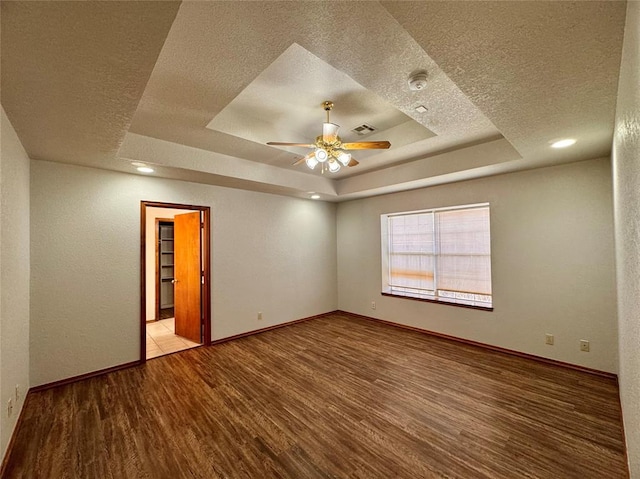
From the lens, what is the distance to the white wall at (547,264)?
2.99 meters

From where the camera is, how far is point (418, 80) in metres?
1.87

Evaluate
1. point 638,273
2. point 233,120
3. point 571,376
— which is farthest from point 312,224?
point 638,273

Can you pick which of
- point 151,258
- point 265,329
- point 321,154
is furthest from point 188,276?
point 321,154

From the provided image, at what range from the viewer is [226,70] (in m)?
1.88

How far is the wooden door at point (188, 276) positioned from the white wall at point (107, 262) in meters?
0.30

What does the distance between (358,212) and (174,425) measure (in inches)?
173

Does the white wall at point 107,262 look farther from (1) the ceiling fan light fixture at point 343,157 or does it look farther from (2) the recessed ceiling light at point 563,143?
(2) the recessed ceiling light at point 563,143

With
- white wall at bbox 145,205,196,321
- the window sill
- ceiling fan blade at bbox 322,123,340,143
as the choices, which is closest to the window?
the window sill

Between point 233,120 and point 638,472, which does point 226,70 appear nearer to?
point 233,120

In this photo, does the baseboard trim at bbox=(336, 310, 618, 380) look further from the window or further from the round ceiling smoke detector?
the round ceiling smoke detector

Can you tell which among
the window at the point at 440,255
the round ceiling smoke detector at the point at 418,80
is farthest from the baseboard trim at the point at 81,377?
the round ceiling smoke detector at the point at 418,80

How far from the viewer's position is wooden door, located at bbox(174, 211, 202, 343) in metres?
4.20

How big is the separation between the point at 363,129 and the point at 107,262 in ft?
11.3

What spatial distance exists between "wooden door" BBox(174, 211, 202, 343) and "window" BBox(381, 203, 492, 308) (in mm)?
3259
